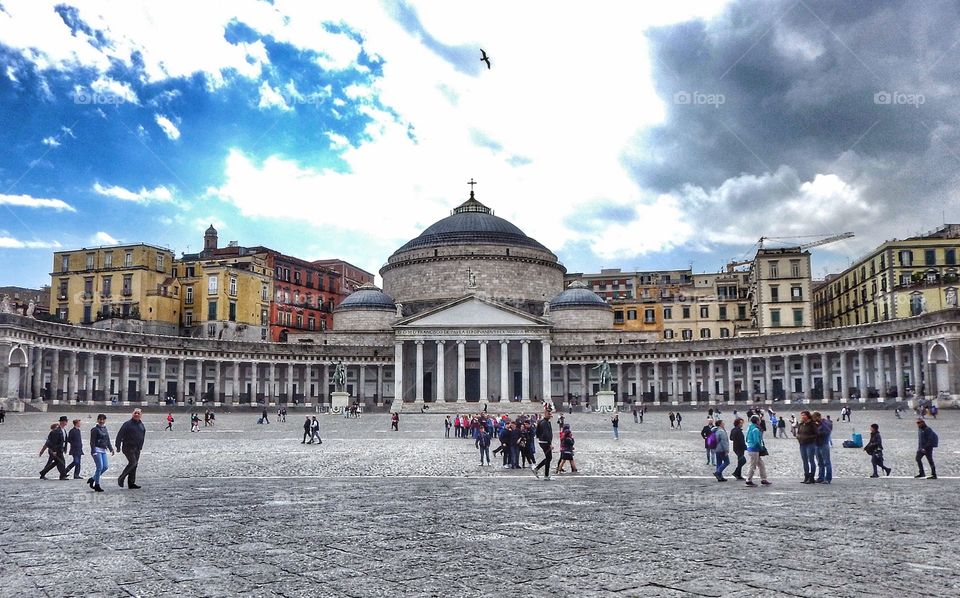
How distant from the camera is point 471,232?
312 feet

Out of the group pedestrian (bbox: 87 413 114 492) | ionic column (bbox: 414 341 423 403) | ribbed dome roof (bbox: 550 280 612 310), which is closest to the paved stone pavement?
pedestrian (bbox: 87 413 114 492)

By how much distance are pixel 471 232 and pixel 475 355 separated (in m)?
19.0

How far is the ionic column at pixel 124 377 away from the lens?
228ft

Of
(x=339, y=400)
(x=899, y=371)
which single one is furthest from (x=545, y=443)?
(x=899, y=371)

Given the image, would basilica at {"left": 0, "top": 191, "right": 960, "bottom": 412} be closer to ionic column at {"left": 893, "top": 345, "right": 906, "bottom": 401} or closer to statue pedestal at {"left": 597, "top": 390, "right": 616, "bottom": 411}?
ionic column at {"left": 893, "top": 345, "right": 906, "bottom": 401}

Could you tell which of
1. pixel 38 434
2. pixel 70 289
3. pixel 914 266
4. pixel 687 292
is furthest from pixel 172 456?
pixel 687 292

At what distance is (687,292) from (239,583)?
331 ft

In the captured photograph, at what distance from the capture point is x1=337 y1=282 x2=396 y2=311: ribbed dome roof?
→ 299ft

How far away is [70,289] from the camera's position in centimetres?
8119

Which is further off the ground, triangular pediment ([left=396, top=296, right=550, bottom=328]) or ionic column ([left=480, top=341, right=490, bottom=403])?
triangular pediment ([left=396, top=296, right=550, bottom=328])

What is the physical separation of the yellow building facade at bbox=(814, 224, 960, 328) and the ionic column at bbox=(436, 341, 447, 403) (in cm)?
4077

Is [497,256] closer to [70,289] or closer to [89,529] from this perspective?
[70,289]

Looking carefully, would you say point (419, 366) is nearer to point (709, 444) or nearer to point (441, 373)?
point (441, 373)

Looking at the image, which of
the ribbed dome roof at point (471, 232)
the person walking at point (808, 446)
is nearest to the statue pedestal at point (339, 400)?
the ribbed dome roof at point (471, 232)
